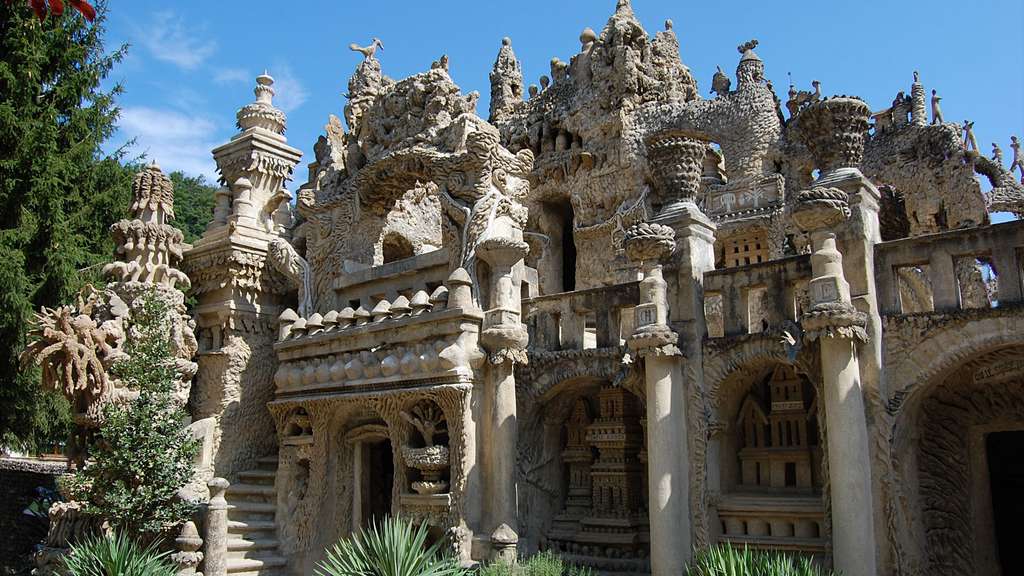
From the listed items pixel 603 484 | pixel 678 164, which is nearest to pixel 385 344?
pixel 603 484

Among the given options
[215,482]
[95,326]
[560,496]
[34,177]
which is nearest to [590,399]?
[560,496]

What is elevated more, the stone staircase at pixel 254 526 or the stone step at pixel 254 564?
the stone staircase at pixel 254 526

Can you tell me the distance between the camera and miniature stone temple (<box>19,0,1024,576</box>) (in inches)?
357

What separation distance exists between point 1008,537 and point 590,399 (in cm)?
546

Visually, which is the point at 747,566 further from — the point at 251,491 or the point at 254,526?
the point at 251,491

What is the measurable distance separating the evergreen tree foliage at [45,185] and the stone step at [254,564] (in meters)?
5.14

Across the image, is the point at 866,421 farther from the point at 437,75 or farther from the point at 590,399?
the point at 437,75

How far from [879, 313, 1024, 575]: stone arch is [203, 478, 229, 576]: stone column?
852 cm

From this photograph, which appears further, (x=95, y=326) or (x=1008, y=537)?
(x=95, y=326)

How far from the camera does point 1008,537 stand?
9.52m

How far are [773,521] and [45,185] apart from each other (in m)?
13.6

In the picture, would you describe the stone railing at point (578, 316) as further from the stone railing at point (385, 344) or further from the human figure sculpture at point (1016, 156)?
the human figure sculpture at point (1016, 156)

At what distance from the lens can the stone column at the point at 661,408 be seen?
32.8 ft

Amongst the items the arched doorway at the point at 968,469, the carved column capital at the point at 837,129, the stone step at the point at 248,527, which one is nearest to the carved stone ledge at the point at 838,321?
the arched doorway at the point at 968,469
